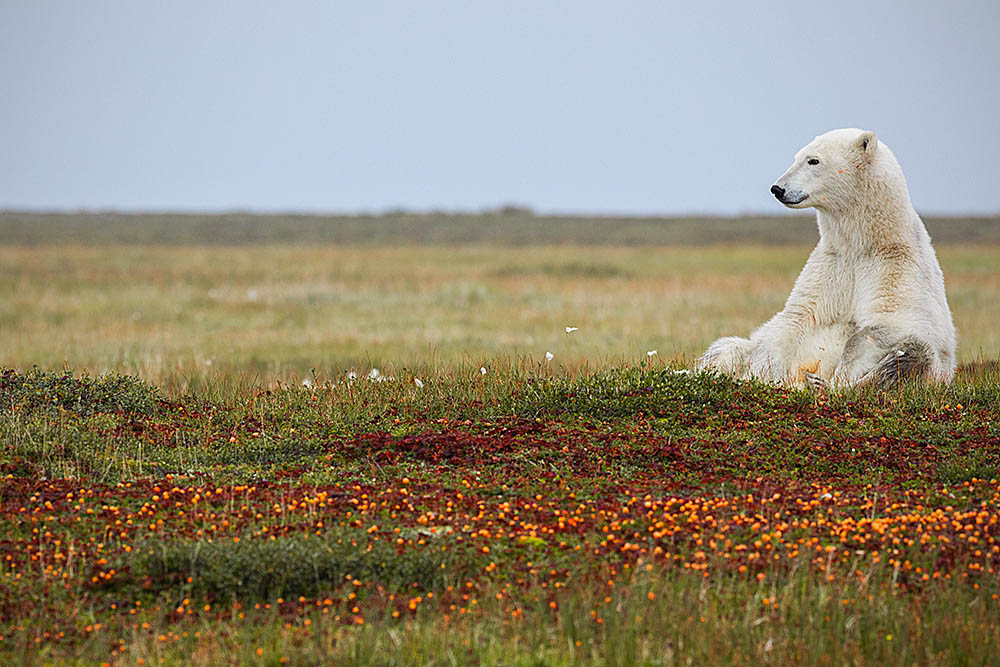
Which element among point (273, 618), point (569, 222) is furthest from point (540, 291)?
point (569, 222)

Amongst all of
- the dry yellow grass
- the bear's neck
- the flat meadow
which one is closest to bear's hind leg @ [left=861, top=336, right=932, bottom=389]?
the flat meadow

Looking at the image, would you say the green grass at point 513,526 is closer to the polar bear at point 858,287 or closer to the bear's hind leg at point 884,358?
the bear's hind leg at point 884,358

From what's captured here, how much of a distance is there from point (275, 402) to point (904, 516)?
5.61m

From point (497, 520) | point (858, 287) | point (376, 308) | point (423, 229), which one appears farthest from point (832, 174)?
point (423, 229)

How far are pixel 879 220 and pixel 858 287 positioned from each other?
655 mm

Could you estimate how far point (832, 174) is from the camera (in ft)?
33.2

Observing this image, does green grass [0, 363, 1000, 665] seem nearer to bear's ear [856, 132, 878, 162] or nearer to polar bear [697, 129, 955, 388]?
polar bear [697, 129, 955, 388]

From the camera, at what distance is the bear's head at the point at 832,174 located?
1011 centimetres

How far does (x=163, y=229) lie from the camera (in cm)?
7581

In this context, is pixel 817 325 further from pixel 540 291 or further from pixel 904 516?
pixel 540 291

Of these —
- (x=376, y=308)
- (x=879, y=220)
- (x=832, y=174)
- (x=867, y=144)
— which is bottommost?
(x=376, y=308)

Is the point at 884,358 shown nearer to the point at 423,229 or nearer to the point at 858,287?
the point at 858,287

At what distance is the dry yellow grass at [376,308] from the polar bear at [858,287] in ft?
5.84

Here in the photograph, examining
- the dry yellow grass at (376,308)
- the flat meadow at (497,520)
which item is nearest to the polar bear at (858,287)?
the flat meadow at (497,520)
